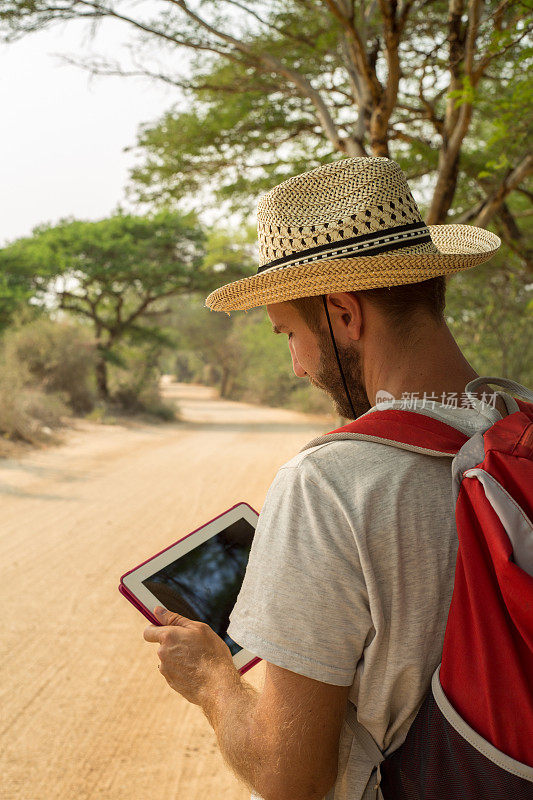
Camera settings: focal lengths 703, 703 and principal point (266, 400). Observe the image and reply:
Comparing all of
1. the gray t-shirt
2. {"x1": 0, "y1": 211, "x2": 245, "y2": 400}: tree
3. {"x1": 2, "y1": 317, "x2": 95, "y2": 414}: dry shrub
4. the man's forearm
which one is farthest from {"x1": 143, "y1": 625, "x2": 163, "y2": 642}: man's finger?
{"x1": 0, "y1": 211, "x2": 245, "y2": 400}: tree

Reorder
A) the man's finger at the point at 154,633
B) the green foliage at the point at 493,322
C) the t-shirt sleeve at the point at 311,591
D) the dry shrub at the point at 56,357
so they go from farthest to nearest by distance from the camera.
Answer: the dry shrub at the point at 56,357 → the green foliage at the point at 493,322 → the man's finger at the point at 154,633 → the t-shirt sleeve at the point at 311,591

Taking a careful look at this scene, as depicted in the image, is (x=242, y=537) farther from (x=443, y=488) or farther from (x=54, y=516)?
(x=54, y=516)

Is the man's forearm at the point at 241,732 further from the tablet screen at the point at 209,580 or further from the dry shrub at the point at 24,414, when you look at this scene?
the dry shrub at the point at 24,414

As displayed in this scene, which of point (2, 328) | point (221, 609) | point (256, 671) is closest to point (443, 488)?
point (221, 609)

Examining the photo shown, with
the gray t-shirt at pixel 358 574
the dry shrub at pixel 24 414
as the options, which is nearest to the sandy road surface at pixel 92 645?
the gray t-shirt at pixel 358 574

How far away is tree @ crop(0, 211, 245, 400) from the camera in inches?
859

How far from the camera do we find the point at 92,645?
13.6 feet

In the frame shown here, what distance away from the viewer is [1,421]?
12.3m

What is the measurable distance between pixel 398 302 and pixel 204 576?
89 cm

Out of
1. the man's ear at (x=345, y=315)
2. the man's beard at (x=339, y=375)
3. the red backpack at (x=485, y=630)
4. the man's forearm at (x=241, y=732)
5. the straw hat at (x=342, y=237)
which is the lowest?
the man's forearm at (x=241, y=732)

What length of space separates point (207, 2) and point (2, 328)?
1461 centimetres

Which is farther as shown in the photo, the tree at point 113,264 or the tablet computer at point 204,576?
the tree at point 113,264

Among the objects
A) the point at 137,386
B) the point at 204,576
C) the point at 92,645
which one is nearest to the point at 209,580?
the point at 204,576

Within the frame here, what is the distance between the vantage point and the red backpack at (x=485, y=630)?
3.45ft
